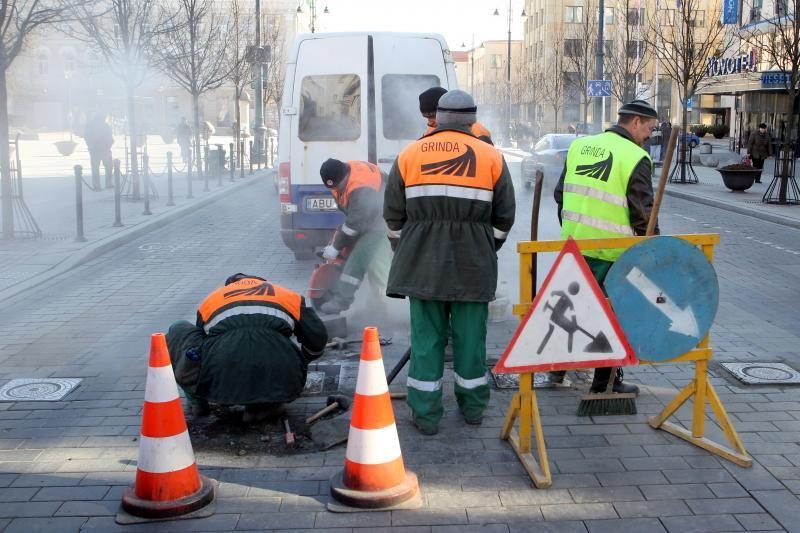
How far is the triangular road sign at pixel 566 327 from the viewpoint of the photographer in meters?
4.21

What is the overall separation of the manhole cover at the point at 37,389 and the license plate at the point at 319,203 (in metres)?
4.33

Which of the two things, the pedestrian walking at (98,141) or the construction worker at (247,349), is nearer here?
the construction worker at (247,349)

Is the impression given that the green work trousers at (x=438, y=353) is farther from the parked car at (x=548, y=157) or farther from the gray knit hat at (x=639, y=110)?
the parked car at (x=548, y=157)

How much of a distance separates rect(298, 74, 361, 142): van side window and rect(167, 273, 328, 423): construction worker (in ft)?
15.7

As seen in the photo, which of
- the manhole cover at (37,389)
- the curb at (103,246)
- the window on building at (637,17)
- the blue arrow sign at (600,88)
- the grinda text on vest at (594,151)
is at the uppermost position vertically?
the window on building at (637,17)

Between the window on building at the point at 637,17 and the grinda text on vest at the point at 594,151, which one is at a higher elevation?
the window on building at the point at 637,17

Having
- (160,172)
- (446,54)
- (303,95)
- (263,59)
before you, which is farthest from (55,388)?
(263,59)

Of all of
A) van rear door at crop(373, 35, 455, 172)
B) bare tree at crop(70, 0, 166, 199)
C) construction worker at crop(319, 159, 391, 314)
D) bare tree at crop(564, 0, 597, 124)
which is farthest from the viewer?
bare tree at crop(564, 0, 597, 124)

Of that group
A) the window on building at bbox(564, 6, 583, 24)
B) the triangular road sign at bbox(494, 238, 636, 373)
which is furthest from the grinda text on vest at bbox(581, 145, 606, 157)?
the window on building at bbox(564, 6, 583, 24)

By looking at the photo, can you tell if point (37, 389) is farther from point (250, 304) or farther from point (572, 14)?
point (572, 14)

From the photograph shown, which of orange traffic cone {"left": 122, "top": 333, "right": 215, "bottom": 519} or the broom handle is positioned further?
the broom handle

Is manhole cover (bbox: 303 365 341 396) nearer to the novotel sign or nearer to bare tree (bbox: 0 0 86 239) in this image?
bare tree (bbox: 0 0 86 239)

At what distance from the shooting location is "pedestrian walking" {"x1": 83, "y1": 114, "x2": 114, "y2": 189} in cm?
1975

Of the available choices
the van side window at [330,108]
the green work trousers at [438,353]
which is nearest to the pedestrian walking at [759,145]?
the van side window at [330,108]
